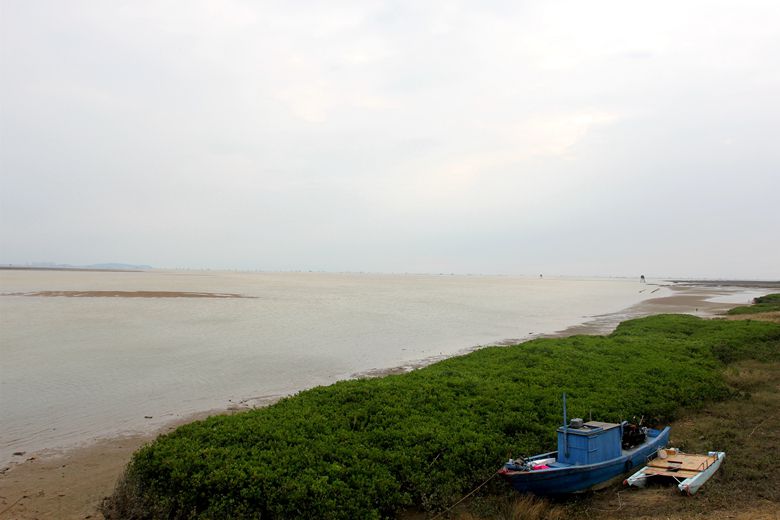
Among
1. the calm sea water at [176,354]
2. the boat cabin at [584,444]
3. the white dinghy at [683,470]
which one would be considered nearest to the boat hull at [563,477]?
the boat cabin at [584,444]

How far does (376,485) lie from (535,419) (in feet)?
18.3

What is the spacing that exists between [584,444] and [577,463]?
1.50ft

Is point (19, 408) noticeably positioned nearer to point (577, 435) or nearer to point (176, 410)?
point (176, 410)

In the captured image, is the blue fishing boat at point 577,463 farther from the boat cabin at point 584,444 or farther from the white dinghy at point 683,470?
the white dinghy at point 683,470

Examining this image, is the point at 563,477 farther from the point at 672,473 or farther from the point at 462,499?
the point at 672,473

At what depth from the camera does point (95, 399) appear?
19031 mm

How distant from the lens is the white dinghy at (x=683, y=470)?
10.3 metres

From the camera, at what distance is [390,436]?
36.3ft

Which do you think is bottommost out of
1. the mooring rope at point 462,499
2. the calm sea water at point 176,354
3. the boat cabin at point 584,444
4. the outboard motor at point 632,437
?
the calm sea water at point 176,354

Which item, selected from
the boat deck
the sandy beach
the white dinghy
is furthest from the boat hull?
the sandy beach

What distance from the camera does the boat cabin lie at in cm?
1037

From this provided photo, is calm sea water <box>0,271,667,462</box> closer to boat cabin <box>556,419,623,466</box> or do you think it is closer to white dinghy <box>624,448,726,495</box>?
boat cabin <box>556,419,623,466</box>

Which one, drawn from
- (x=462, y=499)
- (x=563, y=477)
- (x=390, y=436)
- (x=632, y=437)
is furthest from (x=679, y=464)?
(x=390, y=436)

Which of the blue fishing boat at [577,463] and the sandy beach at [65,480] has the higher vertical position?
the blue fishing boat at [577,463]
